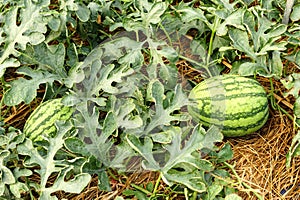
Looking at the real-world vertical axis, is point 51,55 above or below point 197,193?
above

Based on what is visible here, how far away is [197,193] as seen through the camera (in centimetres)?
266

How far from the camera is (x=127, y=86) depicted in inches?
117

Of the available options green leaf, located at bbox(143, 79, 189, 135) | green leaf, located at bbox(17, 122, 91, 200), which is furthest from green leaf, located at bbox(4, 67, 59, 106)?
green leaf, located at bbox(143, 79, 189, 135)

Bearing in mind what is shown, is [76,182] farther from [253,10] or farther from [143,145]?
[253,10]

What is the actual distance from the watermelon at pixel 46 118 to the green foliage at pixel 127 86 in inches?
2.4

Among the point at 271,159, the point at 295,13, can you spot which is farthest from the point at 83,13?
the point at 271,159

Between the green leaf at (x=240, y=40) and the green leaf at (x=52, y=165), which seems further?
the green leaf at (x=240, y=40)

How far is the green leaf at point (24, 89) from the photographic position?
2.79 m

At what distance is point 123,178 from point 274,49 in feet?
3.30

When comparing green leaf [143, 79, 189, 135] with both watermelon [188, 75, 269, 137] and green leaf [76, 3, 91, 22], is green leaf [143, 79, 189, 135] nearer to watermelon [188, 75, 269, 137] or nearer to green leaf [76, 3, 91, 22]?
watermelon [188, 75, 269, 137]

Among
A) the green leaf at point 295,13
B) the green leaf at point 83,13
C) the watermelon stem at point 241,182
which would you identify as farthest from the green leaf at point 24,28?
the green leaf at point 295,13

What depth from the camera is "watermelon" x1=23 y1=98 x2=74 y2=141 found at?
2.81 meters

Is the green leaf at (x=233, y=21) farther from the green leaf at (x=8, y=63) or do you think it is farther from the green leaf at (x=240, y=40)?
the green leaf at (x=8, y=63)

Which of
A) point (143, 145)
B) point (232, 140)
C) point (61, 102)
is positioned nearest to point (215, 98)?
point (232, 140)
